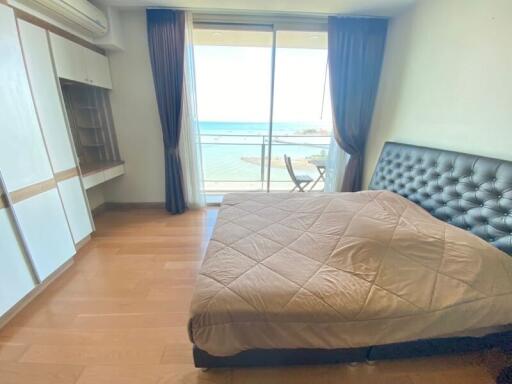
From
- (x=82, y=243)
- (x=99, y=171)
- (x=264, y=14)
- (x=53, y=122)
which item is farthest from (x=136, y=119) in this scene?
(x=264, y=14)

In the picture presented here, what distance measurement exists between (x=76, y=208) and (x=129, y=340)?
1.53m

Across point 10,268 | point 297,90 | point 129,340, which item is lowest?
point 129,340

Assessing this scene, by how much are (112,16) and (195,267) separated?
9.58 ft

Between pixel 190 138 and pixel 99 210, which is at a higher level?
pixel 190 138

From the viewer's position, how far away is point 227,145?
157 inches

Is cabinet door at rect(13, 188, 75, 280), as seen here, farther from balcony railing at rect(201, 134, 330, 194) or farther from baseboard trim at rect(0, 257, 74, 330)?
balcony railing at rect(201, 134, 330, 194)

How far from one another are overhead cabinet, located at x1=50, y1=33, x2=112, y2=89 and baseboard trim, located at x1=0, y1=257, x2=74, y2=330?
5.78ft

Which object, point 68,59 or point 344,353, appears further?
point 68,59

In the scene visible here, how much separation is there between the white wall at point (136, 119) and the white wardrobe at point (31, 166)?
923 mm

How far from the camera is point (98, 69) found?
2578 millimetres

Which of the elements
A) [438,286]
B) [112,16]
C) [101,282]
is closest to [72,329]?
[101,282]

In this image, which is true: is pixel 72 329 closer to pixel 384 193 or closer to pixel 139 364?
pixel 139 364

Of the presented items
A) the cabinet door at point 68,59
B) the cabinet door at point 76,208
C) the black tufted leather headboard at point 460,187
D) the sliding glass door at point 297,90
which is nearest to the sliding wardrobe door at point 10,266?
the cabinet door at point 76,208

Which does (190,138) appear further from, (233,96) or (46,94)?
(233,96)
